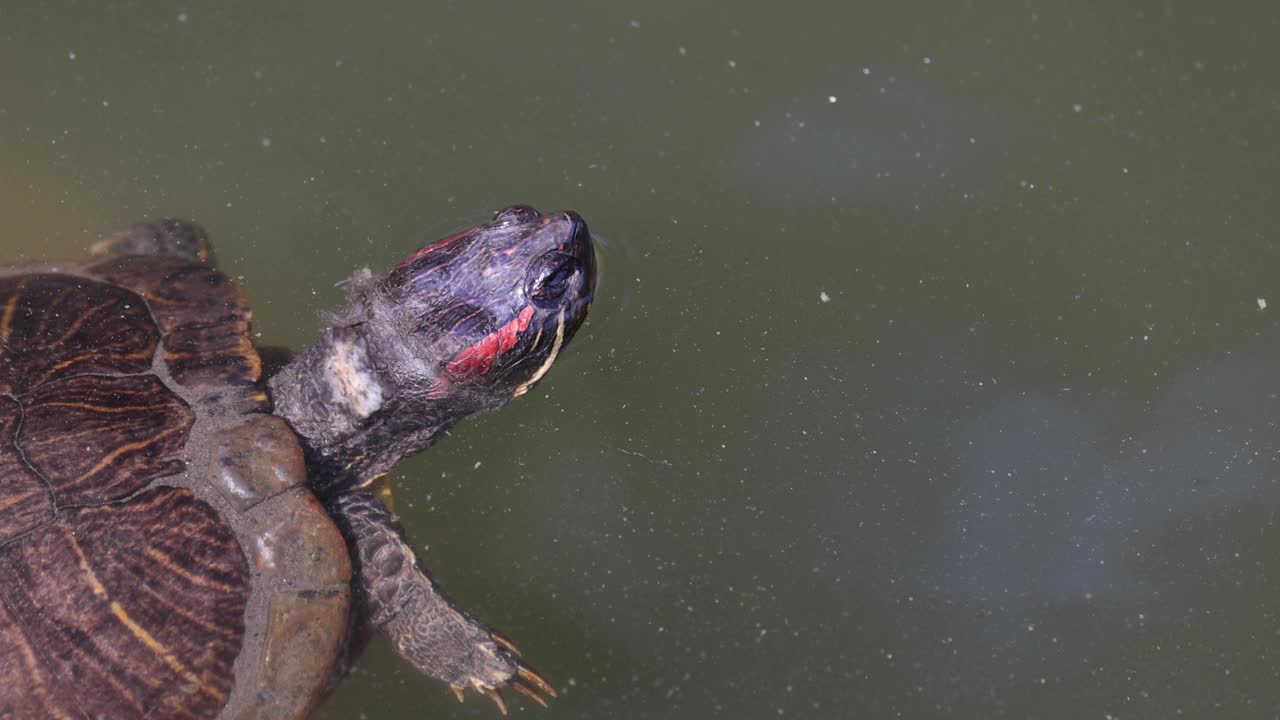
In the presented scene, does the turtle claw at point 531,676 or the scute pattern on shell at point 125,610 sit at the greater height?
the scute pattern on shell at point 125,610

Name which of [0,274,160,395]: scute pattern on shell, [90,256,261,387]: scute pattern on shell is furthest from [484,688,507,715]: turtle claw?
[0,274,160,395]: scute pattern on shell

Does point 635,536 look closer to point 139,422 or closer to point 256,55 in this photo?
point 139,422

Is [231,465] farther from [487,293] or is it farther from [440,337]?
[487,293]

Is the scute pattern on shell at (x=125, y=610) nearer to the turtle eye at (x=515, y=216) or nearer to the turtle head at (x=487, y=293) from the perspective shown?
the turtle head at (x=487, y=293)

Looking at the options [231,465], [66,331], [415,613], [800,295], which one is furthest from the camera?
[800,295]

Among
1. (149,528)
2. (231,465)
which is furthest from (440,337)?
(149,528)

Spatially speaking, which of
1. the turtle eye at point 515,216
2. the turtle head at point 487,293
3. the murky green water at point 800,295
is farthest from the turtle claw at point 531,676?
the turtle eye at point 515,216

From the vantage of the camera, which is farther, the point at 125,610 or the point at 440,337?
the point at 440,337
